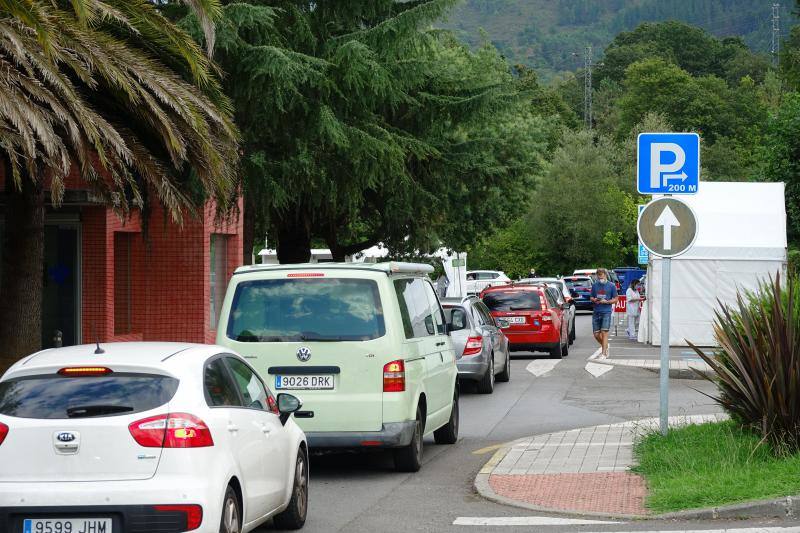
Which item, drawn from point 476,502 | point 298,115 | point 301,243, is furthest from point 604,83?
point 476,502

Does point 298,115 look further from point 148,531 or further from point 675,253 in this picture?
point 148,531

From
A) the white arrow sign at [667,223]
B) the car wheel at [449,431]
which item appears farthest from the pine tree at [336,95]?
the white arrow sign at [667,223]

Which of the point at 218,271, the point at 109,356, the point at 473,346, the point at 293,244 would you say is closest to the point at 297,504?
the point at 109,356

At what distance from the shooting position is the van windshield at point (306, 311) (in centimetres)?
1157

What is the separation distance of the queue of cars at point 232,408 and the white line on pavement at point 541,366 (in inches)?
464

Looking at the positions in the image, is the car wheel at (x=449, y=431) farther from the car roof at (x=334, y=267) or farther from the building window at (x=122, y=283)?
the building window at (x=122, y=283)

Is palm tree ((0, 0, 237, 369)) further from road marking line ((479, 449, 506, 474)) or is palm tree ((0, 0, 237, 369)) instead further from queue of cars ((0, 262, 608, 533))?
road marking line ((479, 449, 506, 474))

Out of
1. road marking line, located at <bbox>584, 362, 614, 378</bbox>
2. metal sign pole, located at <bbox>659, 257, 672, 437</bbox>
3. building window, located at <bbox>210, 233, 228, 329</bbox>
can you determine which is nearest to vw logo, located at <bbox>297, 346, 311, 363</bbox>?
metal sign pole, located at <bbox>659, 257, 672, 437</bbox>

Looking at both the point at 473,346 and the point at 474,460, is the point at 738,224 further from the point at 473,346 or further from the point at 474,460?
the point at 474,460

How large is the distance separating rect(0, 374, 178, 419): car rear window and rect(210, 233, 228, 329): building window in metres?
18.3

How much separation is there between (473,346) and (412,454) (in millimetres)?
8043

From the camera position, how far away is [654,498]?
9.67 m

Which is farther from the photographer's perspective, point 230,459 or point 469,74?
point 469,74

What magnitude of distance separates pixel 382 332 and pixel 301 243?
23.7m
